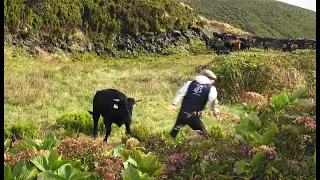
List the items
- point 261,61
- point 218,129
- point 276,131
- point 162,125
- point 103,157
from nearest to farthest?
point 276,131 < point 103,157 < point 218,129 < point 162,125 < point 261,61

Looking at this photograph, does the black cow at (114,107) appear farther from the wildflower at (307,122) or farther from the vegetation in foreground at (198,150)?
the wildflower at (307,122)

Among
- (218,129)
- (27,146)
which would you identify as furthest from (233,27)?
(27,146)

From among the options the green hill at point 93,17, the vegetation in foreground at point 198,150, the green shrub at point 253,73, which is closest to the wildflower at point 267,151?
the vegetation in foreground at point 198,150

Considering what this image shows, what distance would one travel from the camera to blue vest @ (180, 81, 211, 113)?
553cm

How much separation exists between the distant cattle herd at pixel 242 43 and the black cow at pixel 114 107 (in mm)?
9959

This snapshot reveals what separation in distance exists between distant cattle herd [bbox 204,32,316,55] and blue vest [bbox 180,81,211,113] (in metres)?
11.2

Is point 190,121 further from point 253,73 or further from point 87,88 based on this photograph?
point 87,88

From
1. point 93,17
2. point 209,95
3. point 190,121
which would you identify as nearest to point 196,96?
point 209,95

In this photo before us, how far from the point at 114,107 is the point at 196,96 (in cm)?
158

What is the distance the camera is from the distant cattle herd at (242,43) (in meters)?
17.6

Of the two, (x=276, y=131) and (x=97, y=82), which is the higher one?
(x=276, y=131)

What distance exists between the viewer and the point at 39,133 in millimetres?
6816
